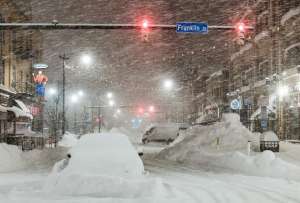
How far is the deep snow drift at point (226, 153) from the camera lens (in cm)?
1926

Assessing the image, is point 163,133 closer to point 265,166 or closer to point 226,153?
point 226,153

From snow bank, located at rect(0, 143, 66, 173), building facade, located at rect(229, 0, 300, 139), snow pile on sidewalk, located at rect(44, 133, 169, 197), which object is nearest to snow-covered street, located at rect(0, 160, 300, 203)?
snow pile on sidewalk, located at rect(44, 133, 169, 197)

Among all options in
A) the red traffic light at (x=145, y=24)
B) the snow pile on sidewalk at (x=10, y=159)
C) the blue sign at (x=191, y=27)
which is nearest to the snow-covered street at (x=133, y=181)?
the snow pile on sidewalk at (x=10, y=159)

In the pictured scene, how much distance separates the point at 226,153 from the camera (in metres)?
25.9

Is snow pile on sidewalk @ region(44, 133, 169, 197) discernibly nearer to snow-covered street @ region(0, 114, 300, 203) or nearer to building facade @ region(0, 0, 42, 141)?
snow-covered street @ region(0, 114, 300, 203)

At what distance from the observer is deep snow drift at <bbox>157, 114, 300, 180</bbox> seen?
19263 millimetres

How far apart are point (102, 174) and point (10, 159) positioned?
13150 mm

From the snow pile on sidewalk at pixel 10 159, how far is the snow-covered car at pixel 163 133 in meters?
25.6

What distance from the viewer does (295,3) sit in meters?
44.8

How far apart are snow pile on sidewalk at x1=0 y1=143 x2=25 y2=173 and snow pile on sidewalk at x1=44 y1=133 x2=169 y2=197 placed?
9413 millimetres

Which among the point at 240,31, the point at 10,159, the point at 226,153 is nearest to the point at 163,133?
the point at 226,153

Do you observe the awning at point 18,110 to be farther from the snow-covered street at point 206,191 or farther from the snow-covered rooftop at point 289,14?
the snow-covered rooftop at point 289,14

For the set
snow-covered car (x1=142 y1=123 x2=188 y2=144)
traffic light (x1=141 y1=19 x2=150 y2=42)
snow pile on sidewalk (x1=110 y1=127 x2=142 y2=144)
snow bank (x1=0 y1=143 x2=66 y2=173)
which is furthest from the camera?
snow pile on sidewalk (x1=110 y1=127 x2=142 y2=144)

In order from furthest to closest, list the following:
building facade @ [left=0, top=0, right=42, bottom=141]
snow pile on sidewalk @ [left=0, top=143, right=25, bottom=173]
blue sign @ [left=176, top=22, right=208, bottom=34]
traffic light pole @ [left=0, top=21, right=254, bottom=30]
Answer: building facade @ [left=0, top=0, right=42, bottom=141], snow pile on sidewalk @ [left=0, top=143, right=25, bottom=173], blue sign @ [left=176, top=22, right=208, bottom=34], traffic light pole @ [left=0, top=21, right=254, bottom=30]
